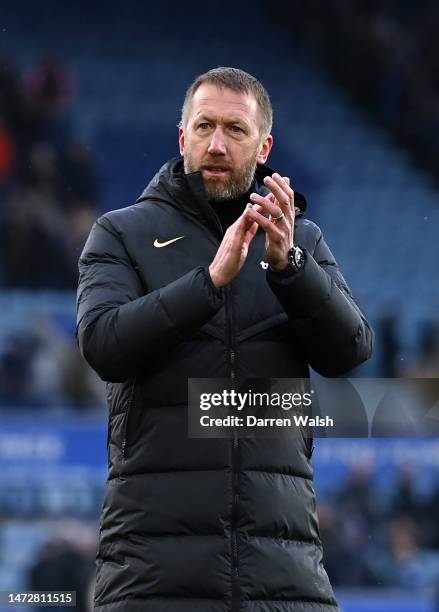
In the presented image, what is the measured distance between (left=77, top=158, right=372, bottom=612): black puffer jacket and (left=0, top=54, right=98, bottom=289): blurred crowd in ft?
19.6

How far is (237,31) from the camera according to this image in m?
9.30

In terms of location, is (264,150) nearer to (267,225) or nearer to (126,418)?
(267,225)

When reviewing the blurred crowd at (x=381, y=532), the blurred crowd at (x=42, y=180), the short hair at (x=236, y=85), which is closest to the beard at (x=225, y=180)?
the short hair at (x=236, y=85)

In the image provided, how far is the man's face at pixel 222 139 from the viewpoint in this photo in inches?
83.3

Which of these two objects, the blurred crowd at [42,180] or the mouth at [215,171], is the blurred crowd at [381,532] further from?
the mouth at [215,171]

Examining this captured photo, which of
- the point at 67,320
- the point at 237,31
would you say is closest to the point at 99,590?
the point at 67,320

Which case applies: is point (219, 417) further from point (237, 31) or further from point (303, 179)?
point (237, 31)

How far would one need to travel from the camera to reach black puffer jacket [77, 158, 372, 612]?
1.88 m

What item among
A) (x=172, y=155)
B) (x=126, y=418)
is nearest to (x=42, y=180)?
(x=172, y=155)

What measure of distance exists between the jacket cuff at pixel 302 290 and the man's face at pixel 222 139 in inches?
9.2

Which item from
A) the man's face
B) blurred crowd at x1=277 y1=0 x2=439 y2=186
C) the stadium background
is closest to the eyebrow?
the man's face

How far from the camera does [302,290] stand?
1936mm

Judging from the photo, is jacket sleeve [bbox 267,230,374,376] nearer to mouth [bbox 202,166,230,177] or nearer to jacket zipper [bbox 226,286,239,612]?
jacket zipper [bbox 226,286,239,612]

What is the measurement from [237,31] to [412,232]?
2.01 meters
